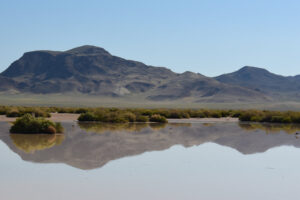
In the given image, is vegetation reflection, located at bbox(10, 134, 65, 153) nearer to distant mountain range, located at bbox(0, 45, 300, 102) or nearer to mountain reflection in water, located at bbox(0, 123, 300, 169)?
mountain reflection in water, located at bbox(0, 123, 300, 169)

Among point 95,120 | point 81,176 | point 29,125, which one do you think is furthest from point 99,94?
point 81,176

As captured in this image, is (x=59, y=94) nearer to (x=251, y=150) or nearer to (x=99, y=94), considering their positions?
(x=99, y=94)

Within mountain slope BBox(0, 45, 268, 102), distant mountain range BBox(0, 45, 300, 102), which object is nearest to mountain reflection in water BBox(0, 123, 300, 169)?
distant mountain range BBox(0, 45, 300, 102)

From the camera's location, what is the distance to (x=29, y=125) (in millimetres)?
21391

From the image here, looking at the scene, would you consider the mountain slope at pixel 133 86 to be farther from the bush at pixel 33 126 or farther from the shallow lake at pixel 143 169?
the shallow lake at pixel 143 169

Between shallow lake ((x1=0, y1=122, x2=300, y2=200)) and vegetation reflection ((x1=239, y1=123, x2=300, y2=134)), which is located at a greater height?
vegetation reflection ((x1=239, y1=123, x2=300, y2=134))

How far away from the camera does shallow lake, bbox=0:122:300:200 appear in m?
9.32

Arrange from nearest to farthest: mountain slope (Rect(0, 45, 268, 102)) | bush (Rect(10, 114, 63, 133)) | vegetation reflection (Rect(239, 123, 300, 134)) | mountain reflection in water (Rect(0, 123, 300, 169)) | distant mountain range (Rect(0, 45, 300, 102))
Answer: mountain reflection in water (Rect(0, 123, 300, 169))
bush (Rect(10, 114, 63, 133))
vegetation reflection (Rect(239, 123, 300, 134))
distant mountain range (Rect(0, 45, 300, 102))
mountain slope (Rect(0, 45, 268, 102))

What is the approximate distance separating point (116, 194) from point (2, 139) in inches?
457

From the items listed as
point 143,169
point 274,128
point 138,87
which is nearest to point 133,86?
point 138,87

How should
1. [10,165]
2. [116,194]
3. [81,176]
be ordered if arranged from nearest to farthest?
[116,194] < [81,176] < [10,165]

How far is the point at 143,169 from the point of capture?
12.1 m

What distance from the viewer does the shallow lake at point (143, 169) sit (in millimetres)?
9320

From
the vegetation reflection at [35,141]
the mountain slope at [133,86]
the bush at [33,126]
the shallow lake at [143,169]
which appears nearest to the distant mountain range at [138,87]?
the mountain slope at [133,86]
